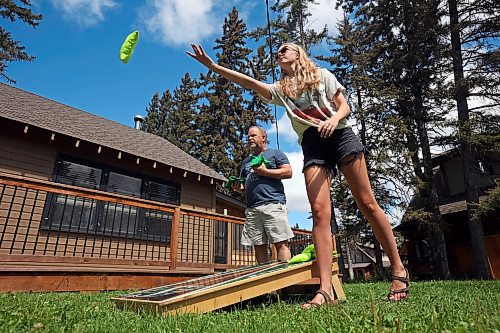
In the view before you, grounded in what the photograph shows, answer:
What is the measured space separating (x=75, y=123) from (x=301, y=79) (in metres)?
10.1

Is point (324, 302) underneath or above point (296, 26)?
underneath

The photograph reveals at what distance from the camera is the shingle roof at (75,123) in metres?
8.67

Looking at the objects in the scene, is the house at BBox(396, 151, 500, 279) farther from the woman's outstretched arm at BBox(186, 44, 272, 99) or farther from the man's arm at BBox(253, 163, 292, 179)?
the woman's outstretched arm at BBox(186, 44, 272, 99)

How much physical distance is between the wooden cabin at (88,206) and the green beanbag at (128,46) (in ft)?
7.50

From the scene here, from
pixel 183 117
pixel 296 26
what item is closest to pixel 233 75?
pixel 296 26

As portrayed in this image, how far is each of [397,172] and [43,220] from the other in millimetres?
12028

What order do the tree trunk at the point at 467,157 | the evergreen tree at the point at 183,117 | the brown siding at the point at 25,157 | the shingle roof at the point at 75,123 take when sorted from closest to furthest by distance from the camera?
the brown siding at the point at 25,157
the shingle roof at the point at 75,123
the tree trunk at the point at 467,157
the evergreen tree at the point at 183,117

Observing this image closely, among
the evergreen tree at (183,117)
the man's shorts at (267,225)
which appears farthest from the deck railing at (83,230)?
the evergreen tree at (183,117)

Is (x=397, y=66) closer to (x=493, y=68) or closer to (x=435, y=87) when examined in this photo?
(x=435, y=87)

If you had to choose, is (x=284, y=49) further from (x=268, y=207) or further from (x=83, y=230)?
(x=83, y=230)

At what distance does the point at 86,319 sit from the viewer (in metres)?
1.75

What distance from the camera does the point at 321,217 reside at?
7.91ft

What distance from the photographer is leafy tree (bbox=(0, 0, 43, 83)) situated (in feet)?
53.7

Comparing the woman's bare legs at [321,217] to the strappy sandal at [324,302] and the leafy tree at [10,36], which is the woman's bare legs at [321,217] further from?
the leafy tree at [10,36]
